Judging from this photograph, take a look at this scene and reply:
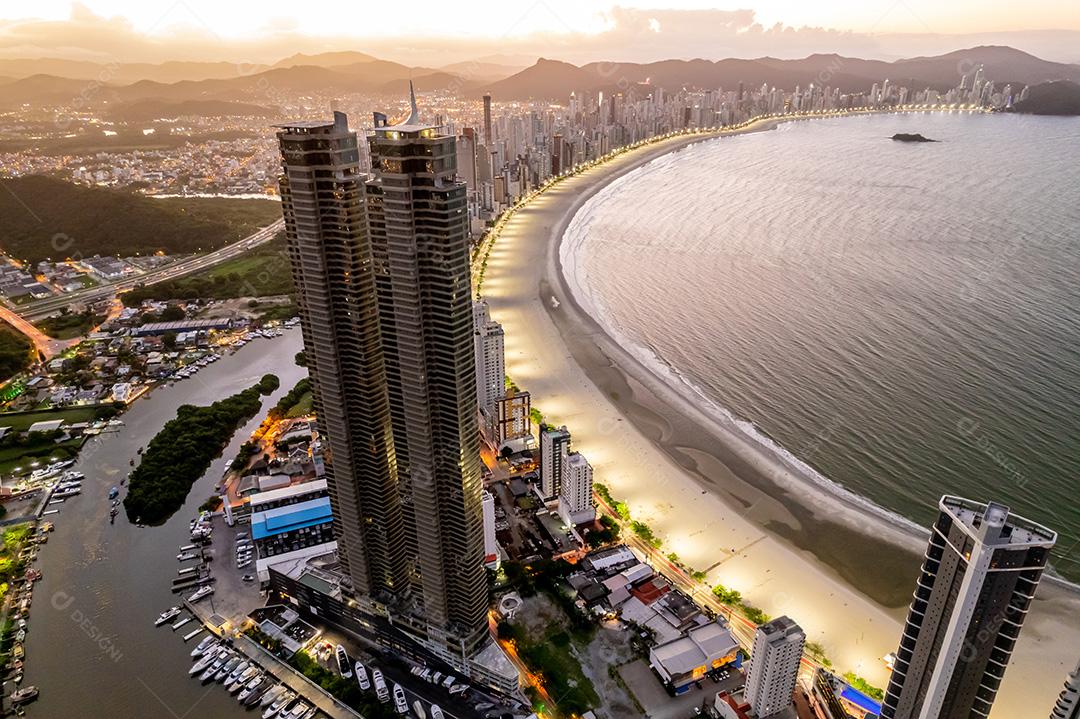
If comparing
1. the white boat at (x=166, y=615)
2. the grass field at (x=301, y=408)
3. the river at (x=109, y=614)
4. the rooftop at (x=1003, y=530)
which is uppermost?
the rooftop at (x=1003, y=530)

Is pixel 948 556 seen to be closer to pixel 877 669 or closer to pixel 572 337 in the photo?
pixel 877 669

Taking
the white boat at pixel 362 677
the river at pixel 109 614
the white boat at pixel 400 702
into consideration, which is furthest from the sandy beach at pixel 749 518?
the river at pixel 109 614

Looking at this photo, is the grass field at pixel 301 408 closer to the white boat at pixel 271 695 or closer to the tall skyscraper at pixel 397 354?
the tall skyscraper at pixel 397 354

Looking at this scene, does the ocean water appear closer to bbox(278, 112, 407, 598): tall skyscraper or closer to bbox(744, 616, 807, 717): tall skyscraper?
bbox(744, 616, 807, 717): tall skyscraper

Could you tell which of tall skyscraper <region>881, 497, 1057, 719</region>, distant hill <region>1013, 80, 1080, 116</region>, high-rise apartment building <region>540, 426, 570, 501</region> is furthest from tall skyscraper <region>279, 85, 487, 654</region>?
distant hill <region>1013, 80, 1080, 116</region>

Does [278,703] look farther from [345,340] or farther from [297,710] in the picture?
[345,340]

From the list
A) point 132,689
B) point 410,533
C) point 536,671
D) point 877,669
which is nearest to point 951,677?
point 877,669
